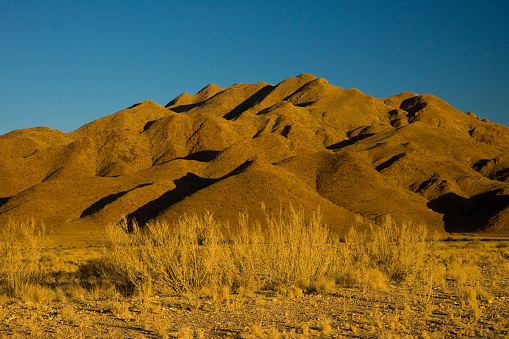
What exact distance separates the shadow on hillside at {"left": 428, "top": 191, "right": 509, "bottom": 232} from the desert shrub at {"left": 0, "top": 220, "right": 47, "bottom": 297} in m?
53.5

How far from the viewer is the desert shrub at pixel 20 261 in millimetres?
13633

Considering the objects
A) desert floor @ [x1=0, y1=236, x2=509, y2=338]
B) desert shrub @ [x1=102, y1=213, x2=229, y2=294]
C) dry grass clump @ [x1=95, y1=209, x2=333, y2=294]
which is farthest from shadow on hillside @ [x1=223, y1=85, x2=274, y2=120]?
desert floor @ [x1=0, y1=236, x2=509, y2=338]

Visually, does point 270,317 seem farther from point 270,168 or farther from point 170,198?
point 270,168

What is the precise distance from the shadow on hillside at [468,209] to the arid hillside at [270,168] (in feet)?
0.69

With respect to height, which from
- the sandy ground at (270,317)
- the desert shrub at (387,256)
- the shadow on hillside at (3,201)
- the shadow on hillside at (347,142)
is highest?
the shadow on hillside at (347,142)

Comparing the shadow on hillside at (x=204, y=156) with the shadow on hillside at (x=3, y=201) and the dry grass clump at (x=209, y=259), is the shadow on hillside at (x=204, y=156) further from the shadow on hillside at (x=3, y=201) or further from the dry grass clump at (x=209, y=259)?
the dry grass clump at (x=209, y=259)

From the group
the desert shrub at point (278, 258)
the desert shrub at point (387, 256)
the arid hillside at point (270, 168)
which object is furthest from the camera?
the arid hillside at point (270, 168)

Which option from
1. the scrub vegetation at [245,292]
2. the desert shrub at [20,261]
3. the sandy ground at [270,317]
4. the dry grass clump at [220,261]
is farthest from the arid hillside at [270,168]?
the sandy ground at [270,317]

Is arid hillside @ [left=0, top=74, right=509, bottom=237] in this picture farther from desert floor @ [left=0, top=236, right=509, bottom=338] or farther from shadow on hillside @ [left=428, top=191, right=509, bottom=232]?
desert floor @ [left=0, top=236, right=509, bottom=338]

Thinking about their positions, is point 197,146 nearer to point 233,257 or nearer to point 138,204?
point 138,204

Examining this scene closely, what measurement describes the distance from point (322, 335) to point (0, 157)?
3965 inches

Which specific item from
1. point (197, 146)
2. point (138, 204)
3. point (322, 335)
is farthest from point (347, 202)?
point (322, 335)

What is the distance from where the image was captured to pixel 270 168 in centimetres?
6725

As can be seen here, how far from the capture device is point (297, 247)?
14633 millimetres
